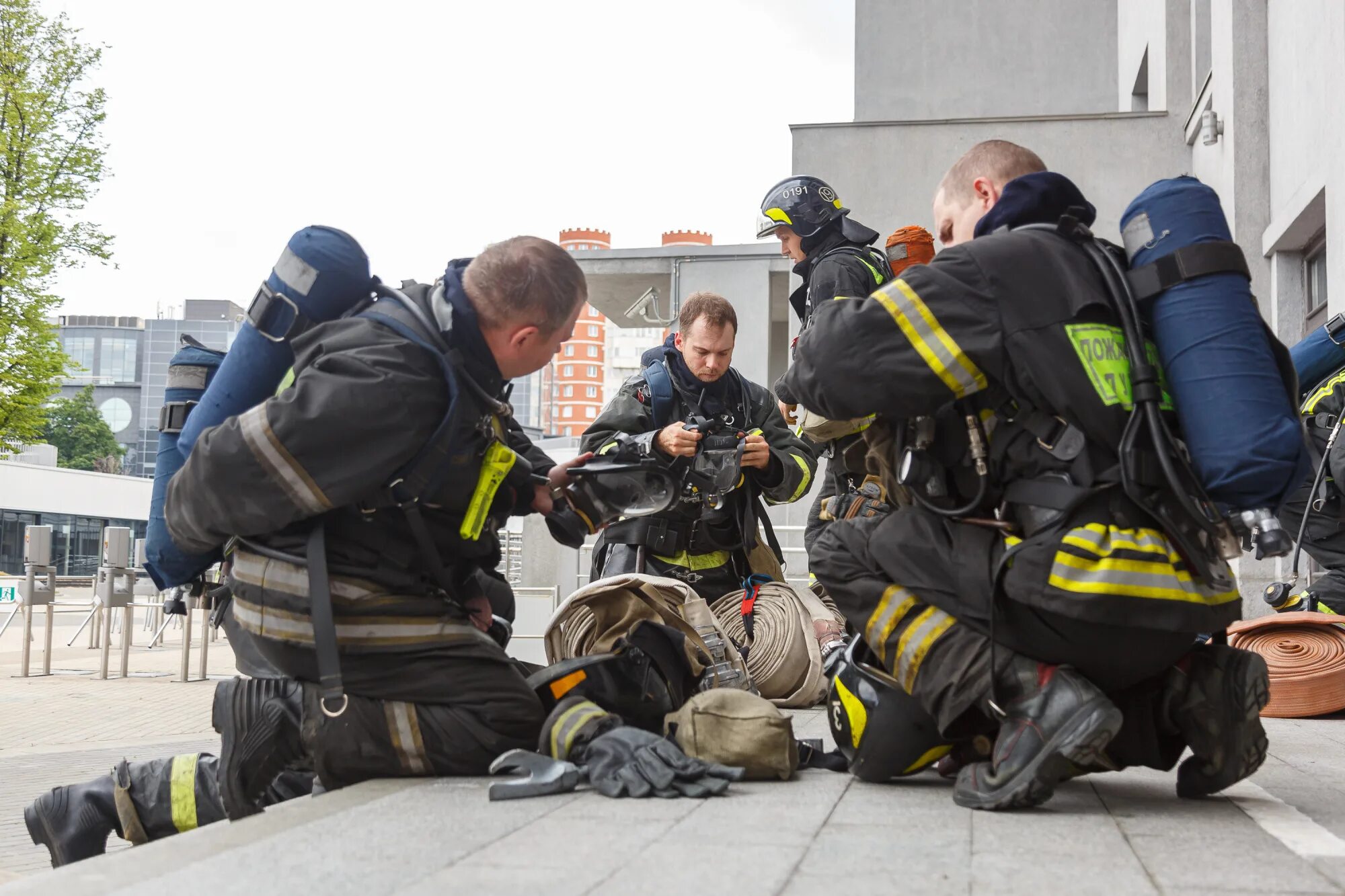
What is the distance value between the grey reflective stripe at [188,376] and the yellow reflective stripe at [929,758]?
2431 mm

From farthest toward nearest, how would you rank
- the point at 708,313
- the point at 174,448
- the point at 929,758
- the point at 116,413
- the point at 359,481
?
the point at 116,413
the point at 708,313
the point at 174,448
the point at 929,758
the point at 359,481

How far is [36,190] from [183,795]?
56.2ft

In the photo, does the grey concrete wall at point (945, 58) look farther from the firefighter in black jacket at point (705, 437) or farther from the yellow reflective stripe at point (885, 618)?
the yellow reflective stripe at point (885, 618)

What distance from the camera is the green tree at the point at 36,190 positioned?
56.1 ft

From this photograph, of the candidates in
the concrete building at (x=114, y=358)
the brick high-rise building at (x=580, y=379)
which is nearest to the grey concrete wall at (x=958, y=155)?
the concrete building at (x=114, y=358)

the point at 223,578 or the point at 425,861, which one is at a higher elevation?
the point at 223,578

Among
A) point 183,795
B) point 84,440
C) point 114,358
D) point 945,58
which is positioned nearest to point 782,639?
point 183,795

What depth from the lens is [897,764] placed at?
3158 millimetres

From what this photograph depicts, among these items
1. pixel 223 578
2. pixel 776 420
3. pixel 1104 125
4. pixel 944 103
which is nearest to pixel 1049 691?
pixel 223 578

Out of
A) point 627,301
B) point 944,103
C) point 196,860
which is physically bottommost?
point 196,860

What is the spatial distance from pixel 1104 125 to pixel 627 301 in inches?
345

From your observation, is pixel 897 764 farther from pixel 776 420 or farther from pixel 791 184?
pixel 791 184

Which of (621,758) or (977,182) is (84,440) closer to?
(621,758)

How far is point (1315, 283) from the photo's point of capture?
9.16 m
